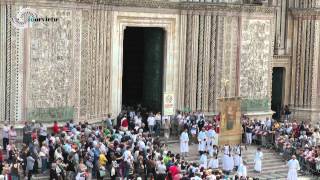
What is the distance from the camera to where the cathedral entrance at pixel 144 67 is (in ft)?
109

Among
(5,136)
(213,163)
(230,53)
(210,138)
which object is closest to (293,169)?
(213,163)

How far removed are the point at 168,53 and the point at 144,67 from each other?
2728mm

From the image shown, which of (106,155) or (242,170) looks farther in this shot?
A: (242,170)

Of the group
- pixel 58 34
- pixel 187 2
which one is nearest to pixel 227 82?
pixel 187 2

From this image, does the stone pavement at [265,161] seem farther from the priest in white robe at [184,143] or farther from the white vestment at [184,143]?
the white vestment at [184,143]

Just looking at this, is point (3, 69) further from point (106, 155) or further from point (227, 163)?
point (227, 163)

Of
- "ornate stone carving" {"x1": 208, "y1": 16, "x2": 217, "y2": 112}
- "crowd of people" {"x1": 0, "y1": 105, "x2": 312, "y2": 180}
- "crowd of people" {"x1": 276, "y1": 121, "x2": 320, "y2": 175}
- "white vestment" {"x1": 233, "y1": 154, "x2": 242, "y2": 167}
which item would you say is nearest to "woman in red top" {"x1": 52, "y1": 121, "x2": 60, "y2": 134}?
"crowd of people" {"x1": 0, "y1": 105, "x2": 312, "y2": 180}

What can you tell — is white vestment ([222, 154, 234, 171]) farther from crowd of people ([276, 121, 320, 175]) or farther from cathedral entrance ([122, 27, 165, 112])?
cathedral entrance ([122, 27, 165, 112])

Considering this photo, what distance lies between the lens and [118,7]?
1188 inches

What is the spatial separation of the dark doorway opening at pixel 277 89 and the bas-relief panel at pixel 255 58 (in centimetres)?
303

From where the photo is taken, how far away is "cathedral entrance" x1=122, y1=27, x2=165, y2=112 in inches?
1310

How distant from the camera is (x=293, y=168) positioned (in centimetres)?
2673

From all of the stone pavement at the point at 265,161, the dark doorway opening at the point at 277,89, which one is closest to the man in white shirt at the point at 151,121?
the stone pavement at the point at 265,161

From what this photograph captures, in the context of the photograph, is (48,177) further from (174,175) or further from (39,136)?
(174,175)
